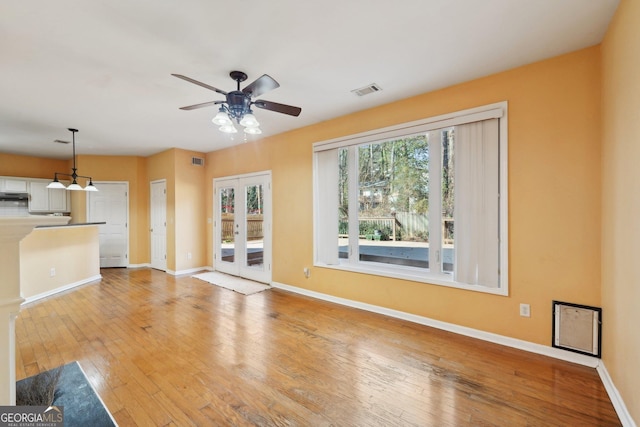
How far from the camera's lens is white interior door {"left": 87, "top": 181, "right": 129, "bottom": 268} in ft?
21.6

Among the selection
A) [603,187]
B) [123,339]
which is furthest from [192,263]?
[603,187]

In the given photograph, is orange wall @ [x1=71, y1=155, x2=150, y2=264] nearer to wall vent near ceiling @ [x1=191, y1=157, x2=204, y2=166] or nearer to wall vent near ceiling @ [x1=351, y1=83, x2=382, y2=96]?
wall vent near ceiling @ [x1=191, y1=157, x2=204, y2=166]

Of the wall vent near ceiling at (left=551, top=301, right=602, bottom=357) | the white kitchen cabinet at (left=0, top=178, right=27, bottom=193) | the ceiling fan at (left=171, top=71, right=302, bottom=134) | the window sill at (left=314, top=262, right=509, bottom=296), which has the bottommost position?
the wall vent near ceiling at (left=551, top=301, right=602, bottom=357)

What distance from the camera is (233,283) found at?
17.3ft

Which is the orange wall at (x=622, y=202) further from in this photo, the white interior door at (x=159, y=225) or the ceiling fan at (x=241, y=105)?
the white interior door at (x=159, y=225)

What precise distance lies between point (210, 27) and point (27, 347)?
11.5 feet

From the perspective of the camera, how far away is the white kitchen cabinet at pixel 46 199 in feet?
21.7

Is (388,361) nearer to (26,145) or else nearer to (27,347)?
(27,347)

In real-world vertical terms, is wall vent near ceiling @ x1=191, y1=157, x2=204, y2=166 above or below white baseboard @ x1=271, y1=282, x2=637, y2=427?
above

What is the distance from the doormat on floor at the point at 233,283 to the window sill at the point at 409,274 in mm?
1266

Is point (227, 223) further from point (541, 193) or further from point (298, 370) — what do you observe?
point (541, 193)

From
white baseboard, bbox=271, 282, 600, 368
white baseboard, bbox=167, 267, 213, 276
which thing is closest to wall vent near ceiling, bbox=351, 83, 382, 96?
white baseboard, bbox=271, 282, 600, 368

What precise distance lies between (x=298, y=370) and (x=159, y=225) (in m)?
5.61

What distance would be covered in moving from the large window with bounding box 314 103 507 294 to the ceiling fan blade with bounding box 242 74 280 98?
176 centimetres
